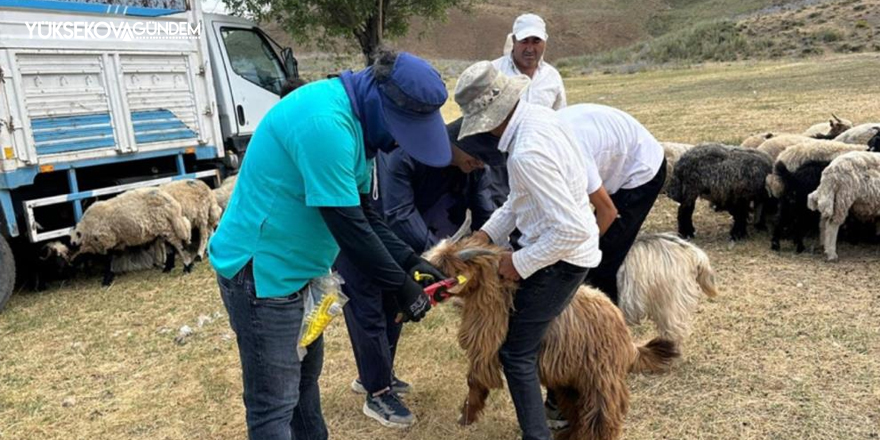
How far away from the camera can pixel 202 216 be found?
25.5 feet

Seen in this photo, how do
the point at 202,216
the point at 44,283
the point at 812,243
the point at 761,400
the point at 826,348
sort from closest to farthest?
the point at 761,400 → the point at 826,348 → the point at 812,243 → the point at 44,283 → the point at 202,216

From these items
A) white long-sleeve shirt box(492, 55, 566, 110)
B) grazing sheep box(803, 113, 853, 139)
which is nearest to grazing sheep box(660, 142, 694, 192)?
grazing sheep box(803, 113, 853, 139)

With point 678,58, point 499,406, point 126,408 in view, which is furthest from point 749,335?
point 678,58

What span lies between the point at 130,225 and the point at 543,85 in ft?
16.4

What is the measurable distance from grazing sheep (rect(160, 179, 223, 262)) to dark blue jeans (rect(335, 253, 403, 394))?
15.3 ft

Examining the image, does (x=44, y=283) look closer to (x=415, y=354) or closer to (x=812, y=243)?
(x=415, y=354)

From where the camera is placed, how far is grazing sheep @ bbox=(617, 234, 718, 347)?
13.4 ft

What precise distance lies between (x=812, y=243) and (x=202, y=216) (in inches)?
277

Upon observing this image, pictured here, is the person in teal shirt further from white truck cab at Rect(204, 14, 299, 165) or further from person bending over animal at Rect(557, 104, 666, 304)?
white truck cab at Rect(204, 14, 299, 165)

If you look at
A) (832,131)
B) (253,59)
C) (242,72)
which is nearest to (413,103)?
(242,72)

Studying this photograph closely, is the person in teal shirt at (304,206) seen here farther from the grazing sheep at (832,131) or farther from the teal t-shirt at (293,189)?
the grazing sheep at (832,131)

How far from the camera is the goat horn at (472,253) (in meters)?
2.90

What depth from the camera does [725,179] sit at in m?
6.60

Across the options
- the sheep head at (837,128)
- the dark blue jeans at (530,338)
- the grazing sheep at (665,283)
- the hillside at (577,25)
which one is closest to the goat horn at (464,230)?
the dark blue jeans at (530,338)
